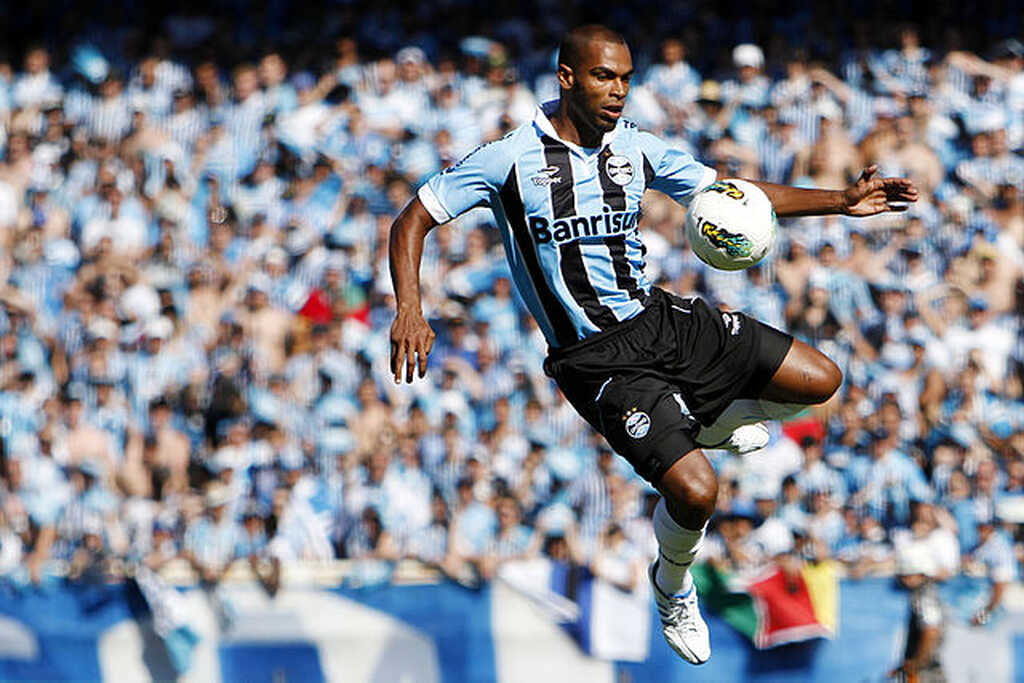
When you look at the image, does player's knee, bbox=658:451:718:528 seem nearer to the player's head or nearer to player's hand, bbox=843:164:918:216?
player's hand, bbox=843:164:918:216

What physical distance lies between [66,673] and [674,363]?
6318 mm

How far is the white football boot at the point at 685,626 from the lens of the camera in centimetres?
741

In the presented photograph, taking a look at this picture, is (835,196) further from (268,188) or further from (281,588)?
(268,188)

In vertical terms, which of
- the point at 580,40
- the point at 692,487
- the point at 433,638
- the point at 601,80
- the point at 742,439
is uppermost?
the point at 580,40

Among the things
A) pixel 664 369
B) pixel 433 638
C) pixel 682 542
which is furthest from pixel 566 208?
pixel 433 638

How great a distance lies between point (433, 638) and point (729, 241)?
550 centimetres

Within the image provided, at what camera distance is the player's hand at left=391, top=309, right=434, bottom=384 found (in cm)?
611

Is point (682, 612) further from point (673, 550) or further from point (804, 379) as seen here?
point (804, 379)

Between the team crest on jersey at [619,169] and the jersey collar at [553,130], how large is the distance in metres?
0.08

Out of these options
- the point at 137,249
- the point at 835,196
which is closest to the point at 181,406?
the point at 137,249

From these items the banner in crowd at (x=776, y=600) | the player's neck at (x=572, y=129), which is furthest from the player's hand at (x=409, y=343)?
the banner in crowd at (x=776, y=600)

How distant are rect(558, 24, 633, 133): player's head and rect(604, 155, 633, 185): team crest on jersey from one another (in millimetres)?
233

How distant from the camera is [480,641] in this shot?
11492mm

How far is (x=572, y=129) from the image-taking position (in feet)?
22.9
